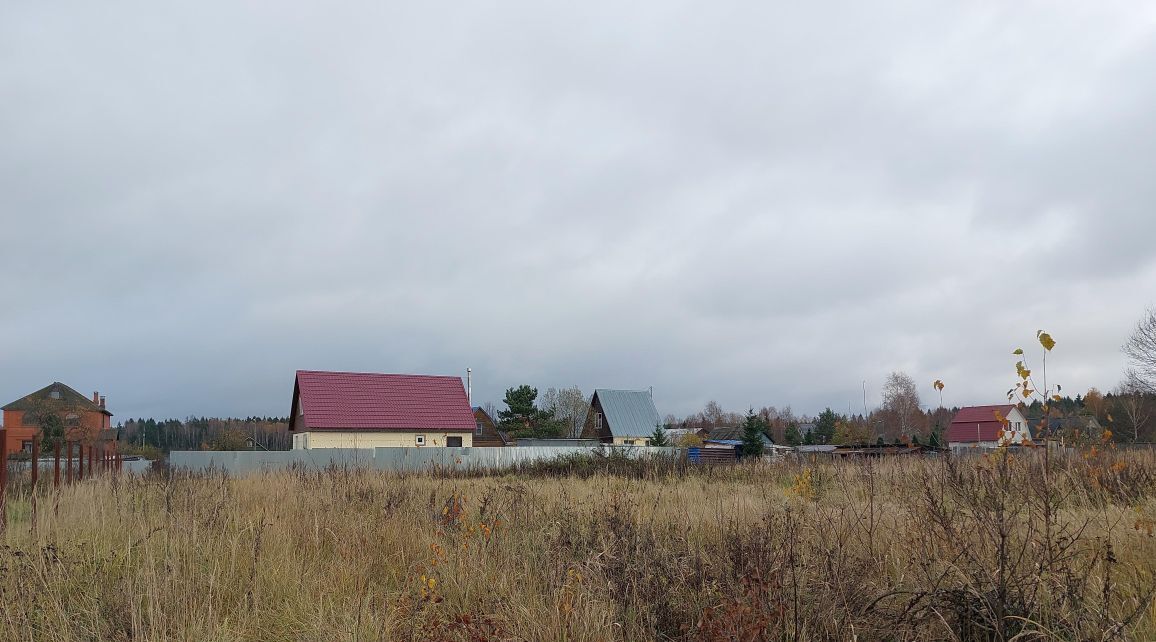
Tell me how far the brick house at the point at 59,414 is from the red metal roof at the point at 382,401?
11.6m

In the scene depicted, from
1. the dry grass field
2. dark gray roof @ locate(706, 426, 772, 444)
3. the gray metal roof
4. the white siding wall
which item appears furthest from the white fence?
dark gray roof @ locate(706, 426, 772, 444)

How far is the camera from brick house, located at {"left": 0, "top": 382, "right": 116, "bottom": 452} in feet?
138

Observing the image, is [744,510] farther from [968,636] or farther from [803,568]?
[968,636]

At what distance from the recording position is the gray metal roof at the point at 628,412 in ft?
165

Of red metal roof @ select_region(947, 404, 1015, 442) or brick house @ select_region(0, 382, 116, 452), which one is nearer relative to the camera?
brick house @ select_region(0, 382, 116, 452)

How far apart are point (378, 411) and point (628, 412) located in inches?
792

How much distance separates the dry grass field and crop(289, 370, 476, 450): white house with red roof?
27.1m

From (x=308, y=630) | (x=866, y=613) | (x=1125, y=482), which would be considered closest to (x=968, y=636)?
(x=866, y=613)

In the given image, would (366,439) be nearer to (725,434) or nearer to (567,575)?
(567,575)

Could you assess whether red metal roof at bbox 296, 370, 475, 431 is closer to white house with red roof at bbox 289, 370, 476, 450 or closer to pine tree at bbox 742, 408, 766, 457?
white house with red roof at bbox 289, 370, 476, 450

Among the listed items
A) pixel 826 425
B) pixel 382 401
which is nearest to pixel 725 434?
pixel 826 425

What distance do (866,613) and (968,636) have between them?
19.8 inches

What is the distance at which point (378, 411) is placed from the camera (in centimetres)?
3609

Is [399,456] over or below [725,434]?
over
